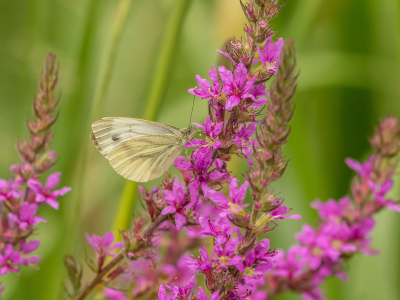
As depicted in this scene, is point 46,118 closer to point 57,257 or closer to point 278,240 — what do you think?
point 57,257

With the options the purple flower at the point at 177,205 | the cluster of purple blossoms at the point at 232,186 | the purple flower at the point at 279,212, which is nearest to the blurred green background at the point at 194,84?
the cluster of purple blossoms at the point at 232,186

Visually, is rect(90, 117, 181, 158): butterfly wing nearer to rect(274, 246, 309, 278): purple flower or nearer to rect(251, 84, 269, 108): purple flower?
rect(251, 84, 269, 108): purple flower

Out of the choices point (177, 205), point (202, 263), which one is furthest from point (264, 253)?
point (177, 205)

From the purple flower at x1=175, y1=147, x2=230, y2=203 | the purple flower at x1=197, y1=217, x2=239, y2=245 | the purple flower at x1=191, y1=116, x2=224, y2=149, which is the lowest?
the purple flower at x1=197, y1=217, x2=239, y2=245

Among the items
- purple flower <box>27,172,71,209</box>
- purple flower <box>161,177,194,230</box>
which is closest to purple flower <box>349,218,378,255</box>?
purple flower <box>161,177,194,230</box>

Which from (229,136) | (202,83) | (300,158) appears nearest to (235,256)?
(229,136)
